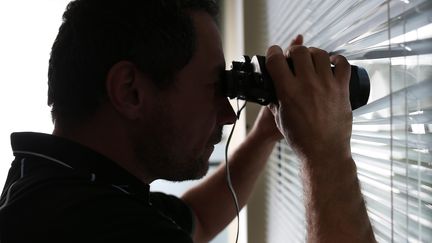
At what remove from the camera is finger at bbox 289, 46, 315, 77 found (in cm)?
64

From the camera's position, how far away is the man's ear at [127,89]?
76 cm

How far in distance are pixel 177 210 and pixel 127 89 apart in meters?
0.43

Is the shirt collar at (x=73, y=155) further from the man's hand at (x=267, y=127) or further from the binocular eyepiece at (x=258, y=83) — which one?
the man's hand at (x=267, y=127)

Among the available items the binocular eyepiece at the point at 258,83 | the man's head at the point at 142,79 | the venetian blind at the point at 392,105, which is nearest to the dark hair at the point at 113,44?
the man's head at the point at 142,79

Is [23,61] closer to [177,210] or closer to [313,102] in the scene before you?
[177,210]

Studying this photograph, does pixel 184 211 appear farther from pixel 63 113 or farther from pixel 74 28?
pixel 74 28

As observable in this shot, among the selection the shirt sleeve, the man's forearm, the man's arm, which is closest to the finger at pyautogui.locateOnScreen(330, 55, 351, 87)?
the man's arm

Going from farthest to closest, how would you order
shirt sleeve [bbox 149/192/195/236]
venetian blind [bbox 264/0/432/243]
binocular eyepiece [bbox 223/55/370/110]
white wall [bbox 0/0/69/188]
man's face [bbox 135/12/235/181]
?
white wall [bbox 0/0/69/188]
shirt sleeve [bbox 149/192/195/236]
man's face [bbox 135/12/235/181]
binocular eyepiece [bbox 223/55/370/110]
venetian blind [bbox 264/0/432/243]

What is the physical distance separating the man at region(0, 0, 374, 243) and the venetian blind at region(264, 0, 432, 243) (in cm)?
8

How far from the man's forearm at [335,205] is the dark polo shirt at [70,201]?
0.64 ft

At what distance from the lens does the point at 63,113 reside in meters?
0.83

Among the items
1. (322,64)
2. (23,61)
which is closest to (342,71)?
(322,64)

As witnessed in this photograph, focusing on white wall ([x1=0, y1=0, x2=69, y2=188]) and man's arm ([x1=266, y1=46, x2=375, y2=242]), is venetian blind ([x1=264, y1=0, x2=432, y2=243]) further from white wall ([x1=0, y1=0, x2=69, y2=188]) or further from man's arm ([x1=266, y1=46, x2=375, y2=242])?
white wall ([x1=0, y1=0, x2=69, y2=188])

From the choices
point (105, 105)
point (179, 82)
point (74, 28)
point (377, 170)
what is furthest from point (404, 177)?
point (74, 28)
